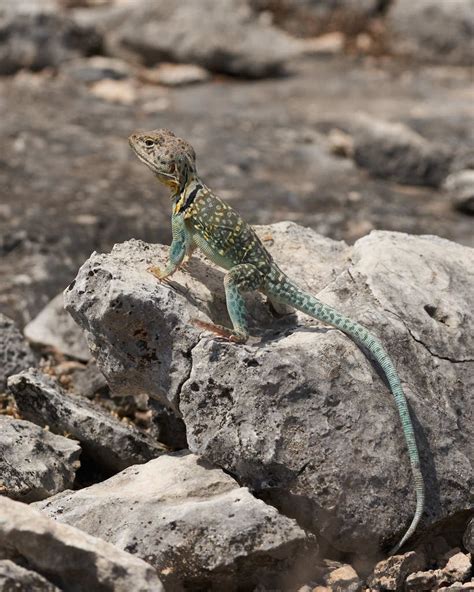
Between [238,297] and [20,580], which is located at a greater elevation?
[238,297]

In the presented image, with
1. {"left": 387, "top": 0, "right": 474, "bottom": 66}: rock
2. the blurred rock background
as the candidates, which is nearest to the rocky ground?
the blurred rock background

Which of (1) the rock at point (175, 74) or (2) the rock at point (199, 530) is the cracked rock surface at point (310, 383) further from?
(1) the rock at point (175, 74)

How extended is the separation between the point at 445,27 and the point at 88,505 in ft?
53.9

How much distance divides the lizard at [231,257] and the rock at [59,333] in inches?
92.1

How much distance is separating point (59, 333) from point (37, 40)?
1027 cm

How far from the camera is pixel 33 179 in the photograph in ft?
42.8

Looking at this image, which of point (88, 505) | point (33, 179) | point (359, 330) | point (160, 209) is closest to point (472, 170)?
point (160, 209)

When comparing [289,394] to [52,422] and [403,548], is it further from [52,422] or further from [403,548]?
[52,422]

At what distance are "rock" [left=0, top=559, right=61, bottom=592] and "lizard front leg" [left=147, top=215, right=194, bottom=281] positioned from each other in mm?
2005

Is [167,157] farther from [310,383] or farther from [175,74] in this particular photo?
[175,74]

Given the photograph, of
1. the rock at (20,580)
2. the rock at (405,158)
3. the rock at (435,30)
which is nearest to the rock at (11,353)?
the rock at (20,580)

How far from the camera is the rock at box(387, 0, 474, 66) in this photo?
19.8m

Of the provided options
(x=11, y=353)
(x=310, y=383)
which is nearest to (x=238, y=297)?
(x=310, y=383)

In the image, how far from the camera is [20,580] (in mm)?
4539
